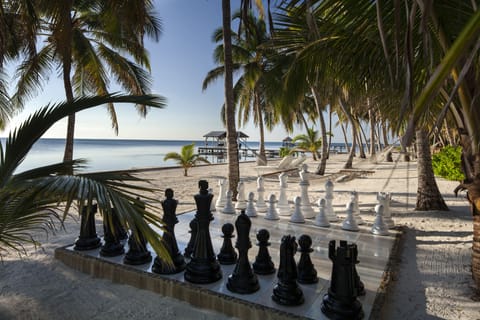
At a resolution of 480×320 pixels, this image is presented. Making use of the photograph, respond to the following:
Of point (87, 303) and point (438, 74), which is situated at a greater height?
point (438, 74)

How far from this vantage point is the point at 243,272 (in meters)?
2.26

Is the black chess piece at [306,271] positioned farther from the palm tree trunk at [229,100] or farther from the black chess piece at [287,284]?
the palm tree trunk at [229,100]

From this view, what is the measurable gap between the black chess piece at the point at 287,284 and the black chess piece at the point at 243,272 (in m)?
0.20

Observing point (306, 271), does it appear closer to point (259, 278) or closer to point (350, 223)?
point (259, 278)

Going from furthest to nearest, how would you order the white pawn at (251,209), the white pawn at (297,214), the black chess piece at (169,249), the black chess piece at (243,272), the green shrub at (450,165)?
1. the green shrub at (450,165)
2. the white pawn at (251,209)
3. the white pawn at (297,214)
4. the black chess piece at (169,249)
5. the black chess piece at (243,272)

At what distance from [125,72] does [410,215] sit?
928 centimetres

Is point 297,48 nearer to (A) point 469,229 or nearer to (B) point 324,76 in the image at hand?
(B) point 324,76

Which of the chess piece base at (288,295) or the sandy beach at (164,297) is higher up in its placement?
the chess piece base at (288,295)

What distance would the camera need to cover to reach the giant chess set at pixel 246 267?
2.00 metres

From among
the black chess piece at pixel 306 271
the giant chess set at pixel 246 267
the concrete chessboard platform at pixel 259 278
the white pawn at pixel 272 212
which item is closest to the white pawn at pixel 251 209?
the white pawn at pixel 272 212

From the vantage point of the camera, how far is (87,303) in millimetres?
2422

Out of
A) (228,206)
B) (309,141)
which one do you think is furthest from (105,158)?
(228,206)

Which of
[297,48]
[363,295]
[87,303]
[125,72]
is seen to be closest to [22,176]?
[87,303]

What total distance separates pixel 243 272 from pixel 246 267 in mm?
46
